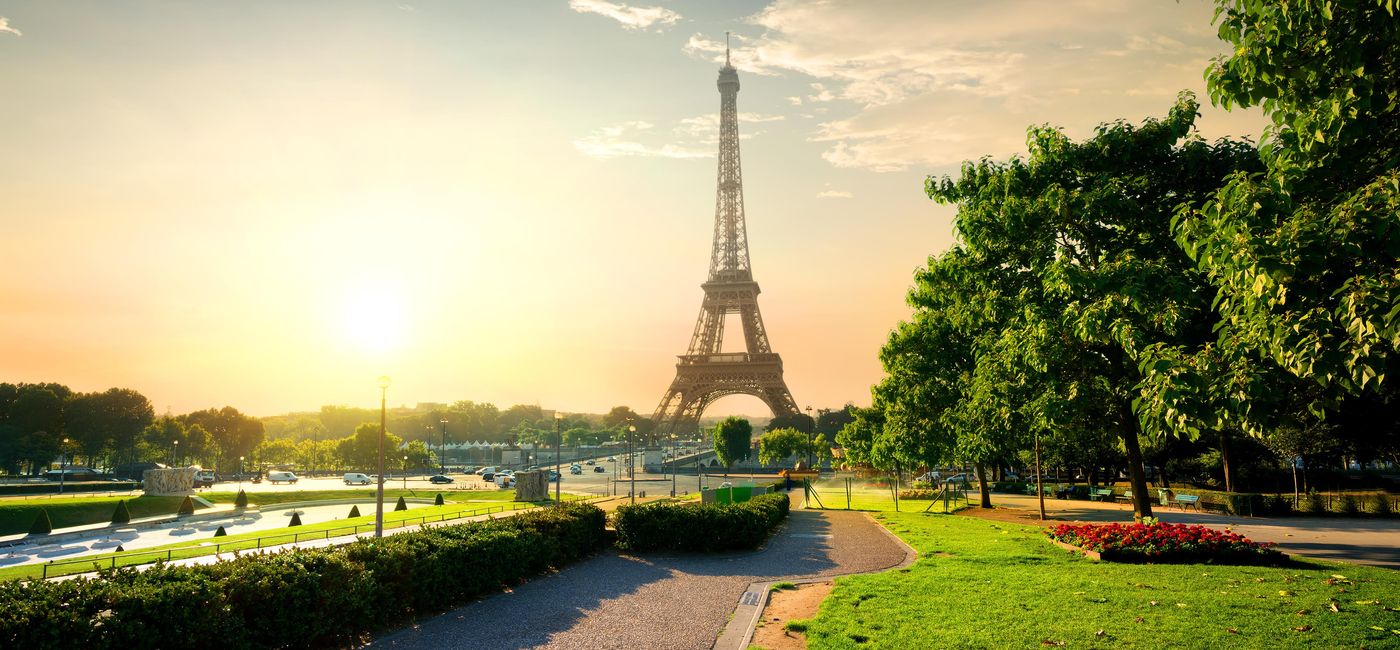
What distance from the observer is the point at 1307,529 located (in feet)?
86.5

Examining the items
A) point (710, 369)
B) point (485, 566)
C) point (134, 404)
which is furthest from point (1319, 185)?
point (134, 404)

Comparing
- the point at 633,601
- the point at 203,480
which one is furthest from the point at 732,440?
the point at 633,601

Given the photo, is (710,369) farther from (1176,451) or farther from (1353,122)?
(1353,122)

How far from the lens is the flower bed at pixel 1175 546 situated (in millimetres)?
A: 16188

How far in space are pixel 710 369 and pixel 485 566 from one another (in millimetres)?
75268

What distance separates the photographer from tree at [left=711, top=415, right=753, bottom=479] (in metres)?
104

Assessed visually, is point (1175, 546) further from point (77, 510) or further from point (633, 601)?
point (77, 510)

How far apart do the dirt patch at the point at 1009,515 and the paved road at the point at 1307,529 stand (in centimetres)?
57

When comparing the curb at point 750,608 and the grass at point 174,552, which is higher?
the curb at point 750,608

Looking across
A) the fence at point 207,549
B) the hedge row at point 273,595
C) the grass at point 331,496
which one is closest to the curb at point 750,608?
the hedge row at point 273,595

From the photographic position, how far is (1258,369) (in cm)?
999

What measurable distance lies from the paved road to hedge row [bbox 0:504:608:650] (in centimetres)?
2013

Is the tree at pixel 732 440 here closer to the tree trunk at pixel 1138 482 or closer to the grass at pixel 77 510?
the grass at pixel 77 510

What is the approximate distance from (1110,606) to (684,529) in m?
12.3
